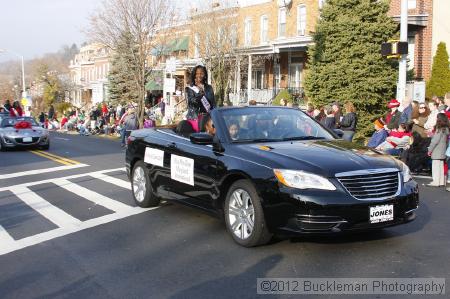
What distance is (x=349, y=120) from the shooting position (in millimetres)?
13977

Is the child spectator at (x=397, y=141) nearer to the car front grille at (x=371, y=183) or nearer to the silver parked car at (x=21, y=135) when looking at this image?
the car front grille at (x=371, y=183)

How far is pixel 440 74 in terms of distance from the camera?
24.2 m

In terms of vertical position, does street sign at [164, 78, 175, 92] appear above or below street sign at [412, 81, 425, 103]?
above

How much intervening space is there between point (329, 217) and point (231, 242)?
57.2 inches

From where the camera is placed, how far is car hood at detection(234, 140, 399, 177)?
572 centimetres

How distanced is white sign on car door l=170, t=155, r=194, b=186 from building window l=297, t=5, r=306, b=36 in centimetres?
2464

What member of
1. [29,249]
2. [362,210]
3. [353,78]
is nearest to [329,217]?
[362,210]

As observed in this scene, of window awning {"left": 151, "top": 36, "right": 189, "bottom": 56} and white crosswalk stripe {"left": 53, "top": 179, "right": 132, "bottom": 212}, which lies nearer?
white crosswalk stripe {"left": 53, "top": 179, "right": 132, "bottom": 212}

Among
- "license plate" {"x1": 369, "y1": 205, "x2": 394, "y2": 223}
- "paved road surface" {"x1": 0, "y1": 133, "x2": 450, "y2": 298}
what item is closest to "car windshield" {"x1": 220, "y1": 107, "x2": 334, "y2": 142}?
"paved road surface" {"x1": 0, "y1": 133, "x2": 450, "y2": 298}

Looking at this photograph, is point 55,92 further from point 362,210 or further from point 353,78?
point 362,210

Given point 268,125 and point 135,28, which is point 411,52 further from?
point 268,125

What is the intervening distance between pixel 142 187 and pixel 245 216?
2.99m

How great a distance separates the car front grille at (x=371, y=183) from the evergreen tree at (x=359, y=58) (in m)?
15.7

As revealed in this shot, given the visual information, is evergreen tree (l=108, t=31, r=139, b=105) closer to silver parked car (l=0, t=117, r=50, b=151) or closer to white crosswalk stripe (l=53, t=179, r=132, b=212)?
silver parked car (l=0, t=117, r=50, b=151)
